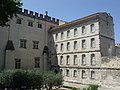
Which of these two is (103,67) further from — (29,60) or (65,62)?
(29,60)

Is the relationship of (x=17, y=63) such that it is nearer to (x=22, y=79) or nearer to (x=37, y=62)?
(x=37, y=62)

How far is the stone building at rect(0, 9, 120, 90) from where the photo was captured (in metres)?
24.9

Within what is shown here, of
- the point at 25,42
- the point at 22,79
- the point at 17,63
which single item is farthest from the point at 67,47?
the point at 22,79

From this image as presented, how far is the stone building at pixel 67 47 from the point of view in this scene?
2491 cm

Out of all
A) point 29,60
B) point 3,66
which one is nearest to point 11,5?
point 3,66

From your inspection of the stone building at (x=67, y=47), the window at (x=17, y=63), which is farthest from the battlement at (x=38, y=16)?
the window at (x=17, y=63)

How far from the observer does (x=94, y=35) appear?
85.4ft

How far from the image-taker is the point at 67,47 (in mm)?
31297

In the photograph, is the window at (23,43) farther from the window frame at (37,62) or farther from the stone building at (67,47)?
the window frame at (37,62)

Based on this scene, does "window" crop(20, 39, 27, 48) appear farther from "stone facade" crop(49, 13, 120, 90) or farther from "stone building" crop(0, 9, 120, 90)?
"stone facade" crop(49, 13, 120, 90)

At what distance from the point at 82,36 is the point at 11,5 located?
55.4ft

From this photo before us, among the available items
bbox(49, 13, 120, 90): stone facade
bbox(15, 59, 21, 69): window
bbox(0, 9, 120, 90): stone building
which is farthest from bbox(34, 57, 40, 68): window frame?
bbox(49, 13, 120, 90): stone facade

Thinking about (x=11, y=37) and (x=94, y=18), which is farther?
(x=11, y=37)

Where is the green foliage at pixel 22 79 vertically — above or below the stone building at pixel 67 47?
below
